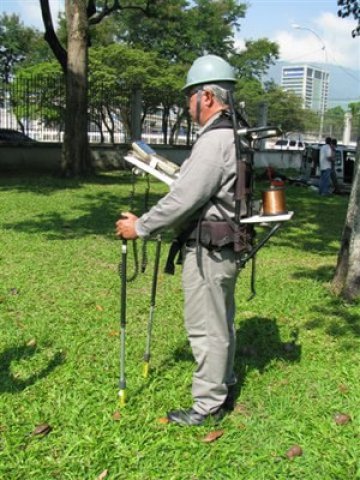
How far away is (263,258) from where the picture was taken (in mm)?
7512

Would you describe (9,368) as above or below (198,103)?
below

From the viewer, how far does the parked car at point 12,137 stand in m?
17.4

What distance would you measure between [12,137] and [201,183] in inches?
646

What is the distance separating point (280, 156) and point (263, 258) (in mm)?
22276

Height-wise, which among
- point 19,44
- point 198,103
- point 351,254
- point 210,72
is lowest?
point 351,254

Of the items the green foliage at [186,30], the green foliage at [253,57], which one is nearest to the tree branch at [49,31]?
the green foliage at [186,30]

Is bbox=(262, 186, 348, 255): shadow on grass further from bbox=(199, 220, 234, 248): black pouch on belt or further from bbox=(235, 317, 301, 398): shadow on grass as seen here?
bbox=(199, 220, 234, 248): black pouch on belt

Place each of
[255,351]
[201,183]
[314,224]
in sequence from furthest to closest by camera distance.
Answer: [314,224], [255,351], [201,183]

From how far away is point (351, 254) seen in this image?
5.43 m

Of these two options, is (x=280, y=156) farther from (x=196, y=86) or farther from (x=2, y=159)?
(x=196, y=86)

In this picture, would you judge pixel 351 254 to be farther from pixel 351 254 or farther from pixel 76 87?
pixel 76 87

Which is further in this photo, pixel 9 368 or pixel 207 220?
pixel 9 368

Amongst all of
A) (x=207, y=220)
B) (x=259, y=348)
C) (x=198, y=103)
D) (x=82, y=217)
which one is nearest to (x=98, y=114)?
(x=82, y=217)

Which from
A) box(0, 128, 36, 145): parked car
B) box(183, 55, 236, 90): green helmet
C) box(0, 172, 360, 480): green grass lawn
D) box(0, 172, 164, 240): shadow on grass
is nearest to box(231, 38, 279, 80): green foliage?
box(0, 128, 36, 145): parked car
